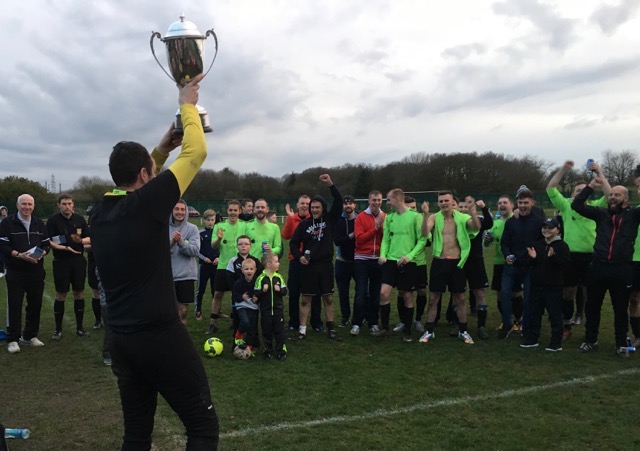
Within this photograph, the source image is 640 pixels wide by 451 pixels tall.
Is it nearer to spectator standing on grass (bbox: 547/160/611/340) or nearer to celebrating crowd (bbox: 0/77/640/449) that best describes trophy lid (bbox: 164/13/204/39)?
celebrating crowd (bbox: 0/77/640/449)

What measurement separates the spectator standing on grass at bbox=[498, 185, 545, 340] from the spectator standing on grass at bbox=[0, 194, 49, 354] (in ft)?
21.1

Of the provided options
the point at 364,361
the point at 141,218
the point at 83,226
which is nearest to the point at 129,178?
the point at 141,218

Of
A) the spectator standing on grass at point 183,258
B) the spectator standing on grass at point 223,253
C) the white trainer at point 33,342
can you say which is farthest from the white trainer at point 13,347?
the spectator standing on grass at point 223,253

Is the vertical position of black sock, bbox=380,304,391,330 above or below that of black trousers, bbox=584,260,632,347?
below

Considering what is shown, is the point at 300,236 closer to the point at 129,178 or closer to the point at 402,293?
the point at 402,293

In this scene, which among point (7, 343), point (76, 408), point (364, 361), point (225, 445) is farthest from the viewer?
point (7, 343)

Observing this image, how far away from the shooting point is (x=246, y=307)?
22.2ft

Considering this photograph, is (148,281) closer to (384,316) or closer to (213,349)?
(213,349)

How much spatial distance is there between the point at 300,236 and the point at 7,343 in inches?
172

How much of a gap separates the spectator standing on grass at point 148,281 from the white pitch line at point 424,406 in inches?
77.4

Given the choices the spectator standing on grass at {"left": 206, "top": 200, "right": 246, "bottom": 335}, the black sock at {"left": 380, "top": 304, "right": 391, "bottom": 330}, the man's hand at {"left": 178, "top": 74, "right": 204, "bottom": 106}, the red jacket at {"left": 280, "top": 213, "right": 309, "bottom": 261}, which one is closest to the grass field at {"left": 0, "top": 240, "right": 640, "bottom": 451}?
the black sock at {"left": 380, "top": 304, "right": 391, "bottom": 330}

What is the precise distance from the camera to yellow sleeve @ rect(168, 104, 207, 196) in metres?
2.46

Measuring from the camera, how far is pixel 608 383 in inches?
216

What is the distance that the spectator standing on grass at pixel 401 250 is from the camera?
24.5 feet
